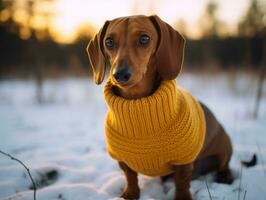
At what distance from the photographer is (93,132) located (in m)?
4.46

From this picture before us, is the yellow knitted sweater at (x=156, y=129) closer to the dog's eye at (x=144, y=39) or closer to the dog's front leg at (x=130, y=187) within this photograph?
the dog's front leg at (x=130, y=187)

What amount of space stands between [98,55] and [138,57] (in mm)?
490

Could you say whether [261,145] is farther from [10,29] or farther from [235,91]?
[10,29]

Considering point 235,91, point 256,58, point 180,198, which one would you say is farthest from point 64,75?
point 180,198

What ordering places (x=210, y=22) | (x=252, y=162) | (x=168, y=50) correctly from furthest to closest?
(x=210, y=22)
(x=252, y=162)
(x=168, y=50)

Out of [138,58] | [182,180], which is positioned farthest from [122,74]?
[182,180]

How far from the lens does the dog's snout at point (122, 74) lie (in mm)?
1928

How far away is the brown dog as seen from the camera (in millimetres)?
2033

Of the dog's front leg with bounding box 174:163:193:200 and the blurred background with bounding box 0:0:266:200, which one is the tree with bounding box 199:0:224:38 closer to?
the blurred background with bounding box 0:0:266:200

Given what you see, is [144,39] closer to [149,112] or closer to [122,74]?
[122,74]

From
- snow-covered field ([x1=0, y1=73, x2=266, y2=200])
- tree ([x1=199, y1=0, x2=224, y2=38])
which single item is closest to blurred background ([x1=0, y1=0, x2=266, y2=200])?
snow-covered field ([x1=0, y1=73, x2=266, y2=200])

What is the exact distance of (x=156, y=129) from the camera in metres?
2.11

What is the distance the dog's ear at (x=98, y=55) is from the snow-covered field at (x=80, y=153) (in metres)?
0.97

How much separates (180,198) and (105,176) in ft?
2.75
